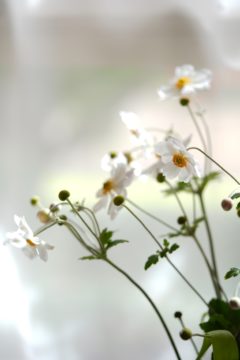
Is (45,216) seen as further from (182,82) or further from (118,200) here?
(182,82)

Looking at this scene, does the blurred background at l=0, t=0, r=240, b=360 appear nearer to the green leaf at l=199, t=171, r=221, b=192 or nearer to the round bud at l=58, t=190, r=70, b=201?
the green leaf at l=199, t=171, r=221, b=192

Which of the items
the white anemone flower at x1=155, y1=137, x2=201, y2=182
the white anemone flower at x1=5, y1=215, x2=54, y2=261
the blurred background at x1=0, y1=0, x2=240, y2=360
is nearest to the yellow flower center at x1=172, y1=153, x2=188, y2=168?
the white anemone flower at x1=155, y1=137, x2=201, y2=182

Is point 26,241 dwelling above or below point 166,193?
below

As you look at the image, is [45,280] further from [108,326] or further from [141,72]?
[141,72]

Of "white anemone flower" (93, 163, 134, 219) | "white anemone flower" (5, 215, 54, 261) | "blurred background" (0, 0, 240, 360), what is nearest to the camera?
"white anemone flower" (5, 215, 54, 261)

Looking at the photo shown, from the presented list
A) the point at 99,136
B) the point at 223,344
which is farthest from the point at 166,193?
the point at 223,344

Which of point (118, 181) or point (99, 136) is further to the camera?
point (99, 136)
